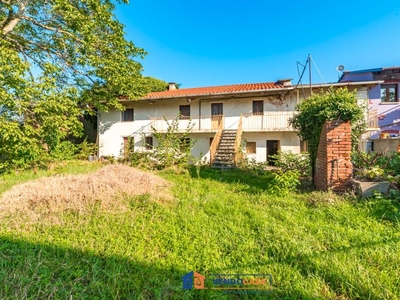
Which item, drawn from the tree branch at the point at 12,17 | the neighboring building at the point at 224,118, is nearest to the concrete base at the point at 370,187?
the neighboring building at the point at 224,118

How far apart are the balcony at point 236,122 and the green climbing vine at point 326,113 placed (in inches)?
229

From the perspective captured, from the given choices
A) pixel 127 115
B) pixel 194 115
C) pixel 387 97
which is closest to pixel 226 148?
pixel 194 115

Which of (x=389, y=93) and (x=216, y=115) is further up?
(x=389, y=93)

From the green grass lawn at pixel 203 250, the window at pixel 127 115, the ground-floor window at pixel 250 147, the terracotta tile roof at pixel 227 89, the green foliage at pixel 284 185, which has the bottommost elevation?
the green grass lawn at pixel 203 250

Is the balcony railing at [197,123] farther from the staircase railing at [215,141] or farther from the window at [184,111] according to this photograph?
the window at [184,111]

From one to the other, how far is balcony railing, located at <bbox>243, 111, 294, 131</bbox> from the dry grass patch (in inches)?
336

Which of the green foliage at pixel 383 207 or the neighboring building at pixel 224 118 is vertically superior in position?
the neighboring building at pixel 224 118

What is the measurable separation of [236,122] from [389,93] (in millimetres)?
13148

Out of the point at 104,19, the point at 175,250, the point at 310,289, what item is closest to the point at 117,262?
the point at 175,250

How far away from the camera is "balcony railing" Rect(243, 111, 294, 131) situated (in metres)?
11.5

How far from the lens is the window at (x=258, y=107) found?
1238 centimetres

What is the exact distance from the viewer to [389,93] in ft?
49.6

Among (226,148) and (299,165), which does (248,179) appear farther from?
(226,148)

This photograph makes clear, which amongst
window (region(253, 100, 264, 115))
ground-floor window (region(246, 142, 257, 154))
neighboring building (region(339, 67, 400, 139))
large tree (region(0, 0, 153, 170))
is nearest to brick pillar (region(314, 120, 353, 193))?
ground-floor window (region(246, 142, 257, 154))
